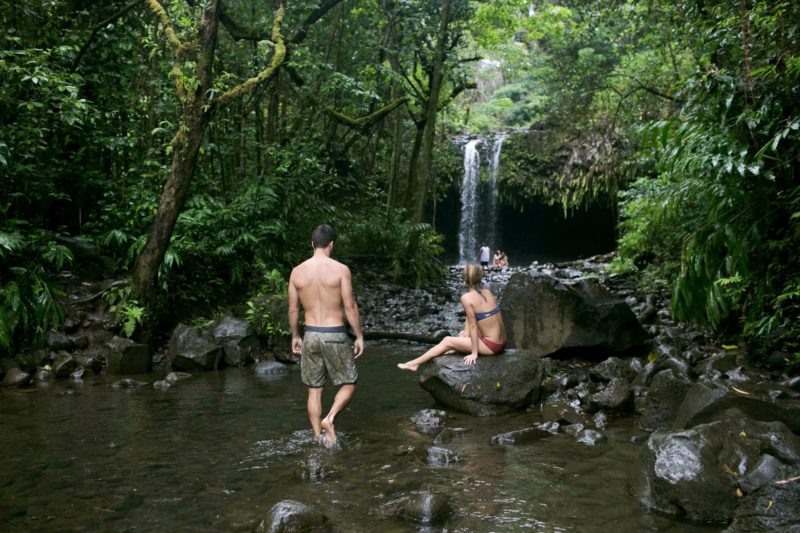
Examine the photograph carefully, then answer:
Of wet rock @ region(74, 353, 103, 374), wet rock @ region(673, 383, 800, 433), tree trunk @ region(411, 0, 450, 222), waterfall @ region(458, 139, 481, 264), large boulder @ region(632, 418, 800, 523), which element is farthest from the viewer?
waterfall @ region(458, 139, 481, 264)

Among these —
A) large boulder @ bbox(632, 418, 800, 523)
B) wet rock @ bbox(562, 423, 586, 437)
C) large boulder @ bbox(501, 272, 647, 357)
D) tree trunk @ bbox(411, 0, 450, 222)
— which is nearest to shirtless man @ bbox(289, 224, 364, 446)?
wet rock @ bbox(562, 423, 586, 437)

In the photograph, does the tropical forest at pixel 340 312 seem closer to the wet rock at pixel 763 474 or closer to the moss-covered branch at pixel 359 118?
the wet rock at pixel 763 474

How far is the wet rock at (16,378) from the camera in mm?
8172

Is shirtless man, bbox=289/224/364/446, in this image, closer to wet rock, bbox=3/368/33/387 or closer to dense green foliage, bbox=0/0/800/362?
dense green foliage, bbox=0/0/800/362

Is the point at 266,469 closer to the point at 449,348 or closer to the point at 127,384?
the point at 449,348

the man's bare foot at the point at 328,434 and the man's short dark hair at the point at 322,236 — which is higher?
the man's short dark hair at the point at 322,236

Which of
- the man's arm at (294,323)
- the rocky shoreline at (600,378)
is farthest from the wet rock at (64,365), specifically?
the man's arm at (294,323)

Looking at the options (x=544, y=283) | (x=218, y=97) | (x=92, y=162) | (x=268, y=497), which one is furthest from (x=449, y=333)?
(x=268, y=497)

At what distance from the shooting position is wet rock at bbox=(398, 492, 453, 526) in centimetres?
399

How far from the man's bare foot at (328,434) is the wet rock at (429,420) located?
1.06 metres

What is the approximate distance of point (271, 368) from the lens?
9.59 metres

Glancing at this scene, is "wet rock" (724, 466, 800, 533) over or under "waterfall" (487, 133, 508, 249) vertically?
under

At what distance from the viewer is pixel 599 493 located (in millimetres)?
4500

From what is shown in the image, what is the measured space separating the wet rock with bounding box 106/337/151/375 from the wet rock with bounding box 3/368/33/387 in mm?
1091
